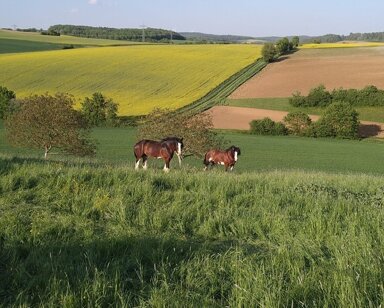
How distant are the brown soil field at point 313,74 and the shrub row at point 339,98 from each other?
4696 millimetres

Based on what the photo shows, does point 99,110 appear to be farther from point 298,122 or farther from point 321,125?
point 321,125

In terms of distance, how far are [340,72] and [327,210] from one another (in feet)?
255

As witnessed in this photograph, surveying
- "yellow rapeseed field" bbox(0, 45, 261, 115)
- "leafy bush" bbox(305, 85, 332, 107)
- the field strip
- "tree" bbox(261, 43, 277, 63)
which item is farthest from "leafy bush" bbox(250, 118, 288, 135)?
"tree" bbox(261, 43, 277, 63)

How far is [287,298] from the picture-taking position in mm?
3680

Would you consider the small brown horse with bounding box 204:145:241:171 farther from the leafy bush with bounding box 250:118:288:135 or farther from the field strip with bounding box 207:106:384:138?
the leafy bush with bounding box 250:118:288:135

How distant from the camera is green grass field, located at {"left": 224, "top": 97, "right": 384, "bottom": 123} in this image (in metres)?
59.1

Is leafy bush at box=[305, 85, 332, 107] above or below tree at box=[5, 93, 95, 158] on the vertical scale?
below

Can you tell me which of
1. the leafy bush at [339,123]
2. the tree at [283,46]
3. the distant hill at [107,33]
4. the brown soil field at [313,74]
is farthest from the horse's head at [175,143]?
the distant hill at [107,33]

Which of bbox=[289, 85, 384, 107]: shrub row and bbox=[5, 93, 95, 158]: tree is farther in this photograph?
bbox=[289, 85, 384, 107]: shrub row

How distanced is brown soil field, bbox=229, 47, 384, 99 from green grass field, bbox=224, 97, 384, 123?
2.18 meters

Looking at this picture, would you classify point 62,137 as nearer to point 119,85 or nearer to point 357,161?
point 357,161

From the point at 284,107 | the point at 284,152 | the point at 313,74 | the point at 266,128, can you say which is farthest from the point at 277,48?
the point at 284,152

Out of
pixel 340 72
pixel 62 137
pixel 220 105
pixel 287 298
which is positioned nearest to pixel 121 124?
pixel 220 105

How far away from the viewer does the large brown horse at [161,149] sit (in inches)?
570
